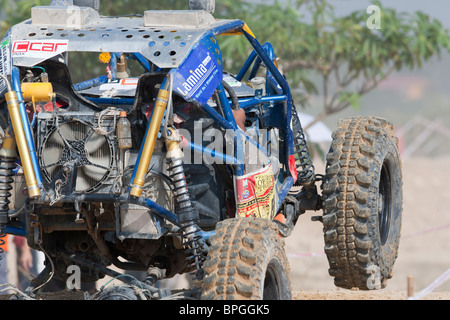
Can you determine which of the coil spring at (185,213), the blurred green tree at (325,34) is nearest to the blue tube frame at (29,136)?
the coil spring at (185,213)

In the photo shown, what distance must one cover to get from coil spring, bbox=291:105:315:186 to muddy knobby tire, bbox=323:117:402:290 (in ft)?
0.73

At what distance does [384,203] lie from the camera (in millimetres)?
8055

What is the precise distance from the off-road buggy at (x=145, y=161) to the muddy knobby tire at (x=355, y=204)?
2.3 inches

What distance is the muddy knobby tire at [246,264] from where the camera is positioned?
529 cm

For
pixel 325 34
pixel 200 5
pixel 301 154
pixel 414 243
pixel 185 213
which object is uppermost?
pixel 200 5

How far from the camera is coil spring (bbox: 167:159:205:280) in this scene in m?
5.58

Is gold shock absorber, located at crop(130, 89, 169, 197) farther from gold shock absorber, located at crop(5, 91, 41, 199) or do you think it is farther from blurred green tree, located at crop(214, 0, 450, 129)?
blurred green tree, located at crop(214, 0, 450, 129)

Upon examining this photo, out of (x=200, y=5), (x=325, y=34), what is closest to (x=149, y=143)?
(x=200, y=5)

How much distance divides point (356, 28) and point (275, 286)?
29.2ft

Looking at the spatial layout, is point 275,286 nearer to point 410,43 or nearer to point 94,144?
point 94,144

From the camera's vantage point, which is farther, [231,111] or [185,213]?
[231,111]

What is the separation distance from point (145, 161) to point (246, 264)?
790 mm

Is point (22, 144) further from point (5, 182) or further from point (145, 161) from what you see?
point (145, 161)
